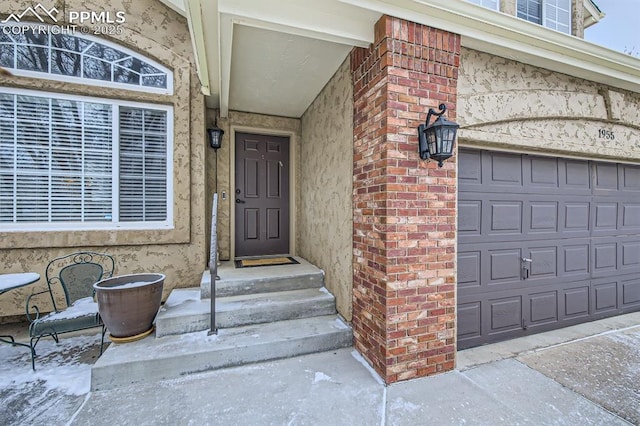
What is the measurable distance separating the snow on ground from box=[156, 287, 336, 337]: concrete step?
0.62m

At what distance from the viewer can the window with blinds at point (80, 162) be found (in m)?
2.99

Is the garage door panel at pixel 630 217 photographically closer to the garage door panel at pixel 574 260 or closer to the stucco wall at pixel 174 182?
the garage door panel at pixel 574 260

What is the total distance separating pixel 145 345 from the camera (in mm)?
2322

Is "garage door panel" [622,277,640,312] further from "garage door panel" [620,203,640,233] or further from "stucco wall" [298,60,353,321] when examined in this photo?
"stucco wall" [298,60,353,321]

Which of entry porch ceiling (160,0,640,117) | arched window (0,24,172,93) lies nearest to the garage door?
entry porch ceiling (160,0,640,117)

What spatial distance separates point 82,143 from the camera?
316 cm

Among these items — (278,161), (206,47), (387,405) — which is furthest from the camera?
(278,161)

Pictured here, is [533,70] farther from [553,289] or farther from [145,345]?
[145,345]

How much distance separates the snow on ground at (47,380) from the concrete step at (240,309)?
623 mm

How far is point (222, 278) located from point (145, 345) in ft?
3.06

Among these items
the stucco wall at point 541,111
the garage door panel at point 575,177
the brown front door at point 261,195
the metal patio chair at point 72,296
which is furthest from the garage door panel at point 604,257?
the metal patio chair at point 72,296

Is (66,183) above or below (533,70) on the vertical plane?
below

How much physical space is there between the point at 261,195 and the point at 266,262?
3.72ft

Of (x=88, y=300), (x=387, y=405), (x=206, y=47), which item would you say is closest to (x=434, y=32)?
(x=206, y=47)
